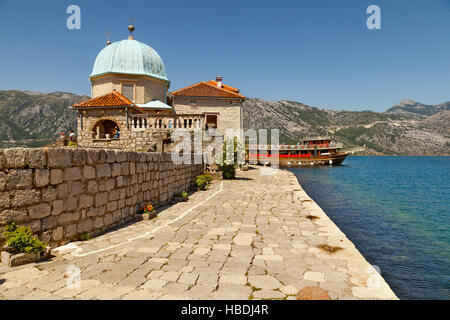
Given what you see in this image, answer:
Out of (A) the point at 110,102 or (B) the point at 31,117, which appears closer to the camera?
(A) the point at 110,102

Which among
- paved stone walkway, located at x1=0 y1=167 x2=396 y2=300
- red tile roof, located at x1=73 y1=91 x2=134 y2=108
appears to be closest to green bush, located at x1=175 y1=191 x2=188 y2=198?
paved stone walkway, located at x1=0 y1=167 x2=396 y2=300

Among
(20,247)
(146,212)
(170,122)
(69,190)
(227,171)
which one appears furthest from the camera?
(227,171)

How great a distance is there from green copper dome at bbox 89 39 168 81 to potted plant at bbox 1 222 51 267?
72.9 ft

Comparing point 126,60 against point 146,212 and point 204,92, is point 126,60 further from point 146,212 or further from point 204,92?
point 146,212

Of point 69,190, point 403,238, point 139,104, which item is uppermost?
point 139,104

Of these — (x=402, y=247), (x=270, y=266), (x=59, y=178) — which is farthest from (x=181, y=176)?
(x=402, y=247)

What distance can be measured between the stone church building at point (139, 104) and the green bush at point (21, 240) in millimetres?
9240

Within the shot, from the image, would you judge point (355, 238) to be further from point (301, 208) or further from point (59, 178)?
point (59, 178)

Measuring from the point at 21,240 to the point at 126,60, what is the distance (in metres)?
23.4

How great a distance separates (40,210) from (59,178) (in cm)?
65

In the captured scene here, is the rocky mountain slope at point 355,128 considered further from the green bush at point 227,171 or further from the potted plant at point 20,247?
the potted plant at point 20,247

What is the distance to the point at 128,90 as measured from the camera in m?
23.8

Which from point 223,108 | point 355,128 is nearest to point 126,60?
point 223,108

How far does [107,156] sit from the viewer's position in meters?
6.35
